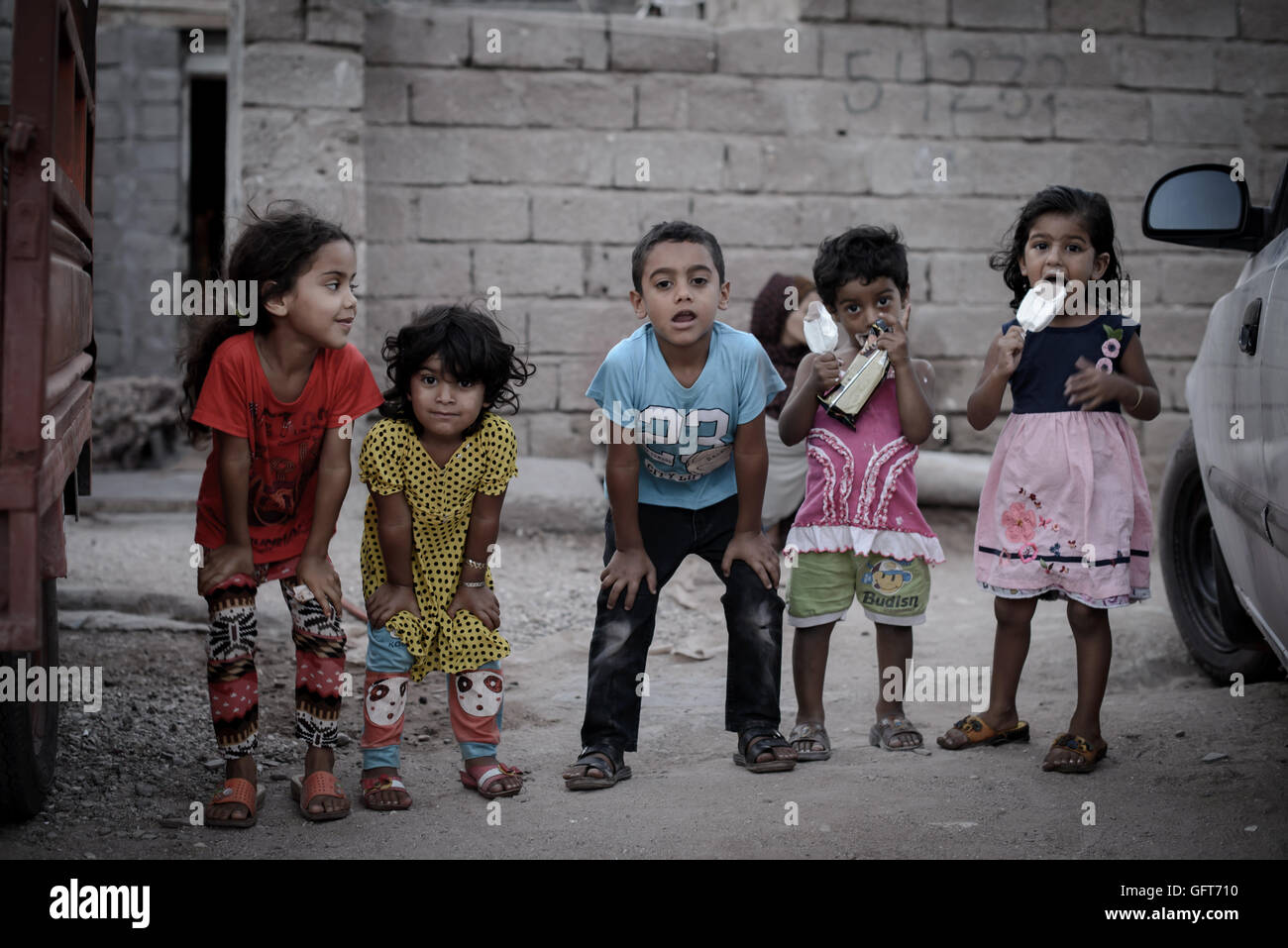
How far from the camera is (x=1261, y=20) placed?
7.74 m

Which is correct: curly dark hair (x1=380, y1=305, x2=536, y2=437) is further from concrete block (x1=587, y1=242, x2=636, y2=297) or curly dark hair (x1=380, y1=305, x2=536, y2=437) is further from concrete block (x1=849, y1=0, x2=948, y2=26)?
concrete block (x1=849, y1=0, x2=948, y2=26)

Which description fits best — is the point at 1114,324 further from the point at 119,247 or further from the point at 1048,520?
the point at 119,247

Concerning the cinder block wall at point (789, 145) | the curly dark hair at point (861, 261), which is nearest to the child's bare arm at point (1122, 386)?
the curly dark hair at point (861, 261)

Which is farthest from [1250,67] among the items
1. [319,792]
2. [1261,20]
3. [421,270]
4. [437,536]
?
[319,792]

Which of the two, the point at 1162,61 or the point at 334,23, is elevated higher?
the point at 1162,61

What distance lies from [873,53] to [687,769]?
17.7 ft

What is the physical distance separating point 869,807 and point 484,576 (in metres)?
1.09

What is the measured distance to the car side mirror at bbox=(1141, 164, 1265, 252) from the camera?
11.0ft

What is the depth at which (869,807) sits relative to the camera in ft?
9.73

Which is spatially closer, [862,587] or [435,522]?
[435,522]

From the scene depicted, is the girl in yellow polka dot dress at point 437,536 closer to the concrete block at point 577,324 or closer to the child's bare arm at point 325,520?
the child's bare arm at point 325,520

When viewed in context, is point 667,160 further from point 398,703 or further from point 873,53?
point 398,703

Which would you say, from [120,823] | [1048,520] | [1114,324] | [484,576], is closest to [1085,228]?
[1114,324]

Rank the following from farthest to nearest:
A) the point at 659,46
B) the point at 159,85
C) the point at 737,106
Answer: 1. the point at 159,85
2. the point at 737,106
3. the point at 659,46
